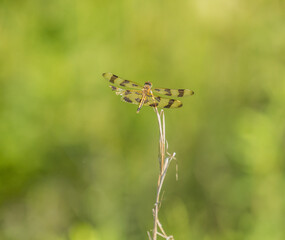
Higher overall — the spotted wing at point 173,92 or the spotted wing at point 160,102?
the spotted wing at point 173,92

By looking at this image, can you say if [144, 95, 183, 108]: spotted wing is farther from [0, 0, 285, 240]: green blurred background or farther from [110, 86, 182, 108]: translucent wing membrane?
[0, 0, 285, 240]: green blurred background

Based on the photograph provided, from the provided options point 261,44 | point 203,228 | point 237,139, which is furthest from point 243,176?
point 261,44

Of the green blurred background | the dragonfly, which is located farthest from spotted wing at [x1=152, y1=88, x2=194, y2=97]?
the green blurred background

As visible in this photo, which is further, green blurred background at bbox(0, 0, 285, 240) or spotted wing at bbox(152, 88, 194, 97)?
green blurred background at bbox(0, 0, 285, 240)

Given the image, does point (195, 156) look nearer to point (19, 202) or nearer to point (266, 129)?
point (266, 129)

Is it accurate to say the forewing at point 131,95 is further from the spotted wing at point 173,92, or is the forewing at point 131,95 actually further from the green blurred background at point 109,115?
the green blurred background at point 109,115

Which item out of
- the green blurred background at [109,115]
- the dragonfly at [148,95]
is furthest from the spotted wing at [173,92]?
the green blurred background at [109,115]

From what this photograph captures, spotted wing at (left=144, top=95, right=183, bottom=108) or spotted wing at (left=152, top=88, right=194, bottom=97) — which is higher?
spotted wing at (left=152, top=88, right=194, bottom=97)

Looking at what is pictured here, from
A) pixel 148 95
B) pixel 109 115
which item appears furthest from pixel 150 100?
pixel 109 115
